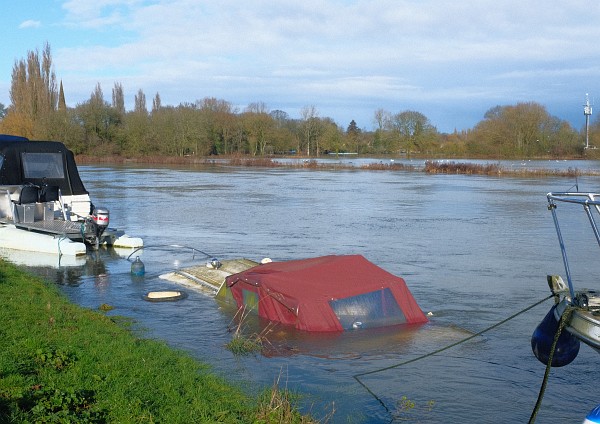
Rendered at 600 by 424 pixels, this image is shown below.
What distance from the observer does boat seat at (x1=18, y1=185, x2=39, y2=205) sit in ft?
57.6

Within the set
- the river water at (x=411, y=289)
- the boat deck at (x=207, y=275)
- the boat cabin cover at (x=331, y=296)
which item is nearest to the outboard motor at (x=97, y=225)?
the river water at (x=411, y=289)

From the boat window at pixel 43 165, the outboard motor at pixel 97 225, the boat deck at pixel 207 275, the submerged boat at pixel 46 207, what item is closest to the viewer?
the boat deck at pixel 207 275

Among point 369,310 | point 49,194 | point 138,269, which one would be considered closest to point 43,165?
point 49,194

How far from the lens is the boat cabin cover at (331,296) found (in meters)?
10.0

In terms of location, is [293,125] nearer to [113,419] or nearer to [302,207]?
[302,207]

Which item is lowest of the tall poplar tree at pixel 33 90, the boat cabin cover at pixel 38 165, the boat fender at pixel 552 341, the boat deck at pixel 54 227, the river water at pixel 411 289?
the river water at pixel 411 289

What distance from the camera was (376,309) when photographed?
10297mm

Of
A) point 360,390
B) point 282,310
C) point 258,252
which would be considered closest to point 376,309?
point 282,310

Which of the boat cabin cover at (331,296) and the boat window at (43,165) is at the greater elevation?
the boat window at (43,165)

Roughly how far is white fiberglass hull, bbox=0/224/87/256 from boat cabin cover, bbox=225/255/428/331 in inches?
275

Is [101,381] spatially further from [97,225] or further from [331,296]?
[97,225]

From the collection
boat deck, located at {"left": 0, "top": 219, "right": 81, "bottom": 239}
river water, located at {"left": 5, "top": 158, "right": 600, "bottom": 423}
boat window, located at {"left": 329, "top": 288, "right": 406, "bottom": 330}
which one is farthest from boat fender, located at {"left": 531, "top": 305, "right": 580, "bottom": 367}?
boat deck, located at {"left": 0, "top": 219, "right": 81, "bottom": 239}

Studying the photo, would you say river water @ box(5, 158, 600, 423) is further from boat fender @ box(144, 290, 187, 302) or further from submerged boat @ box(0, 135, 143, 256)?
submerged boat @ box(0, 135, 143, 256)

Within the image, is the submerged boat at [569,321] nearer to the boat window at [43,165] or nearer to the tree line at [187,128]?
the boat window at [43,165]
